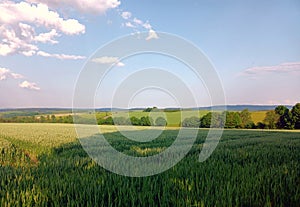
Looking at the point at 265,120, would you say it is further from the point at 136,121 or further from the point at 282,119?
the point at 136,121

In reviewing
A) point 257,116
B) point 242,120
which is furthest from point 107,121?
point 257,116

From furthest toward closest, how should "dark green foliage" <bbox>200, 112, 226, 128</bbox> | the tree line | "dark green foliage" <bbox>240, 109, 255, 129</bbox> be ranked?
"dark green foliage" <bbox>240, 109, 255, 129</bbox>, the tree line, "dark green foliage" <bbox>200, 112, 226, 128</bbox>

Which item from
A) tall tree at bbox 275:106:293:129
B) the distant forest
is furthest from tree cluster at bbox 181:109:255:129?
tall tree at bbox 275:106:293:129

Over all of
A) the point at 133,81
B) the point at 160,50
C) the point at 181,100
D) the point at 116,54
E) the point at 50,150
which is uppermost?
the point at 160,50

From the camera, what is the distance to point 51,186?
3.94 meters

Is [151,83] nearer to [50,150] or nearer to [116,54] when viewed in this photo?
[116,54]

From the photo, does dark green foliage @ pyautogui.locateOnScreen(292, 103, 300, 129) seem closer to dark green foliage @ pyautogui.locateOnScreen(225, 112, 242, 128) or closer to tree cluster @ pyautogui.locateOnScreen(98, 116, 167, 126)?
dark green foliage @ pyautogui.locateOnScreen(225, 112, 242, 128)

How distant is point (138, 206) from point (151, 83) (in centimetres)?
901

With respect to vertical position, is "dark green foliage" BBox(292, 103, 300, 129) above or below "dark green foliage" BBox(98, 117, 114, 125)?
above

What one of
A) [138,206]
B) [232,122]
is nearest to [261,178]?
[138,206]

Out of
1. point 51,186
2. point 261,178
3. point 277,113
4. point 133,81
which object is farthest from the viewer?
point 277,113

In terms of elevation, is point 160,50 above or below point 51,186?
above

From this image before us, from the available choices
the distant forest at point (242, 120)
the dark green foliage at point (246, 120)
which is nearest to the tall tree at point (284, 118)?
the distant forest at point (242, 120)

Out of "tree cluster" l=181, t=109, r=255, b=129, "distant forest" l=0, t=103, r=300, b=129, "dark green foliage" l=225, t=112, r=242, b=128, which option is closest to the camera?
"distant forest" l=0, t=103, r=300, b=129
